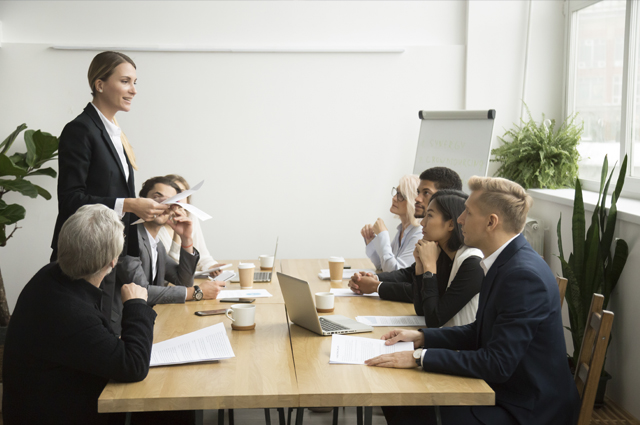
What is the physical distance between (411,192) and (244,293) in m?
1.25

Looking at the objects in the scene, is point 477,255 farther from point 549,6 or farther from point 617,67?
point 549,6

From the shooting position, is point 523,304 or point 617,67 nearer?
point 523,304

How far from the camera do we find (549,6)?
Answer: 4.95 meters

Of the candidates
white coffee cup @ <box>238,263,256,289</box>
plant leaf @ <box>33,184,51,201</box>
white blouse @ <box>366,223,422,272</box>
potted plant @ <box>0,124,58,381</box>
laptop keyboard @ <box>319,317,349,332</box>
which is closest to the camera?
laptop keyboard @ <box>319,317,349,332</box>

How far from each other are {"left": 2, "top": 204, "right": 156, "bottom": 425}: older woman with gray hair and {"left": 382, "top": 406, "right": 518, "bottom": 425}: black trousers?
2.80ft

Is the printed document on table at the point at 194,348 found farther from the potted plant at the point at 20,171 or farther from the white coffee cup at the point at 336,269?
the potted plant at the point at 20,171

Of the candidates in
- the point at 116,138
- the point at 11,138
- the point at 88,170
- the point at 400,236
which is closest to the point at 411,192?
the point at 400,236

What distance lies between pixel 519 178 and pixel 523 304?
3115mm

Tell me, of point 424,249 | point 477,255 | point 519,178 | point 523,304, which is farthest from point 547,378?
point 519,178

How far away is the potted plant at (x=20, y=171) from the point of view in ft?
13.4

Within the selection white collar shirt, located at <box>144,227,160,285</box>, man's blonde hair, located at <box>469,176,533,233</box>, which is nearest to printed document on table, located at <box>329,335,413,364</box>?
man's blonde hair, located at <box>469,176,533,233</box>

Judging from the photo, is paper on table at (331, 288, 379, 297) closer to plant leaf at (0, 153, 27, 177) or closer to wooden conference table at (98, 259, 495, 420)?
wooden conference table at (98, 259, 495, 420)

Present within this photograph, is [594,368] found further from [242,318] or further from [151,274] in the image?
[151,274]

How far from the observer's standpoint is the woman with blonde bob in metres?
3.33
